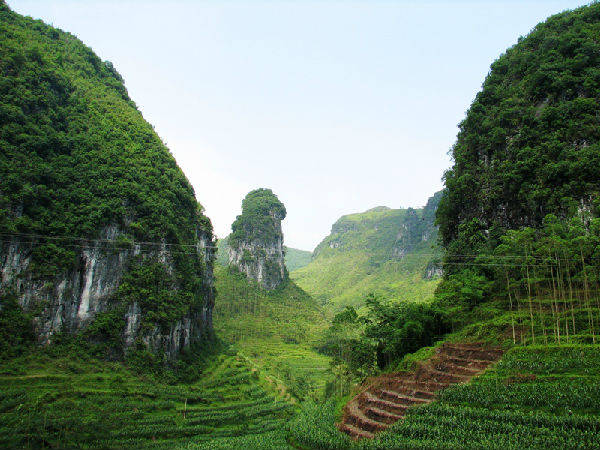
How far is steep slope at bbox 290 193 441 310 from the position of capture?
106819 millimetres

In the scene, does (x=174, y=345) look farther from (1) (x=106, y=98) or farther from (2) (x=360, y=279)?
(2) (x=360, y=279)

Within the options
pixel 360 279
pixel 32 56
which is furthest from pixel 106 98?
pixel 360 279

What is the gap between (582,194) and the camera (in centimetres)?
2608

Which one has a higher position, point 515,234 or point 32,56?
point 32,56

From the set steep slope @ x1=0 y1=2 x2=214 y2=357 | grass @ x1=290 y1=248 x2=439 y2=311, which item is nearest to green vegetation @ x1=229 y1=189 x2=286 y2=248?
grass @ x1=290 y1=248 x2=439 y2=311

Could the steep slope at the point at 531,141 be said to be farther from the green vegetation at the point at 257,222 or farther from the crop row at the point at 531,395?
the green vegetation at the point at 257,222

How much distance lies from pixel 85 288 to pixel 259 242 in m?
62.5

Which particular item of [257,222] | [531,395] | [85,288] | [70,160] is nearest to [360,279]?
[257,222]

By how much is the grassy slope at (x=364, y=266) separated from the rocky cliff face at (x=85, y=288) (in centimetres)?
5489

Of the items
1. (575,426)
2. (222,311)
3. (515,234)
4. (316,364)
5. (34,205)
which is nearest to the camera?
(575,426)

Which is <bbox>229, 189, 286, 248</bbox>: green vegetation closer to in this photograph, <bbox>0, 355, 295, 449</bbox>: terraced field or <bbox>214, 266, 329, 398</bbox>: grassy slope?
<bbox>214, 266, 329, 398</bbox>: grassy slope

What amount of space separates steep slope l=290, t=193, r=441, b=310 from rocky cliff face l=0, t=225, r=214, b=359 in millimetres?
55435

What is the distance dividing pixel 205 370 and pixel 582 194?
4183 cm

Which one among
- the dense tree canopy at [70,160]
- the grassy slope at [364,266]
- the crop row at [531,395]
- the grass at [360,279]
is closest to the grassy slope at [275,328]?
the grass at [360,279]
